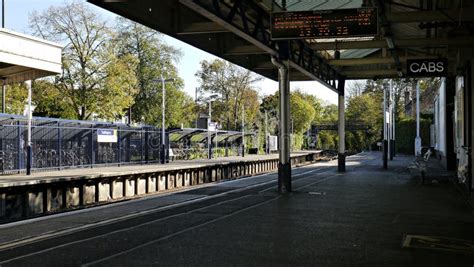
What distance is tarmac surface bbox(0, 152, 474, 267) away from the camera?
7430 mm

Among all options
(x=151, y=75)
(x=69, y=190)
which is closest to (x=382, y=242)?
(x=69, y=190)

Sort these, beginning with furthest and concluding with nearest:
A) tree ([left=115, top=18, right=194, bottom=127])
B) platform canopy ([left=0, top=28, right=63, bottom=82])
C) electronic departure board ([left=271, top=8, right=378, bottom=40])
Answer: tree ([left=115, top=18, right=194, bottom=127]) < electronic departure board ([left=271, top=8, right=378, bottom=40]) < platform canopy ([left=0, top=28, right=63, bottom=82])

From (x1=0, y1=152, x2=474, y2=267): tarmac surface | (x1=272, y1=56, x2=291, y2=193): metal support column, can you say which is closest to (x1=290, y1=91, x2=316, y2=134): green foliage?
(x1=272, y1=56, x2=291, y2=193): metal support column

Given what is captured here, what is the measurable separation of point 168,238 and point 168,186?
17330 millimetres

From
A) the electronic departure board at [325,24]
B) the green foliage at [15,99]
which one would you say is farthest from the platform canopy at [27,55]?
the green foliage at [15,99]

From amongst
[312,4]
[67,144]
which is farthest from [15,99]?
[312,4]

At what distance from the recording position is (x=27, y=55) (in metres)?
13.1

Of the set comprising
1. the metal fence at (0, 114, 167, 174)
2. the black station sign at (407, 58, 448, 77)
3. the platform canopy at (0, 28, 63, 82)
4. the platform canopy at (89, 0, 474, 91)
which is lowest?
the metal fence at (0, 114, 167, 174)

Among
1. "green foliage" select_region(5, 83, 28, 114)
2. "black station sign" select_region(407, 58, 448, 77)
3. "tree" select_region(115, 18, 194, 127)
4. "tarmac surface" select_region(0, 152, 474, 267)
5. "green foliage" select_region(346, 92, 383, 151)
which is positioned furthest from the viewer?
"green foliage" select_region(346, 92, 383, 151)

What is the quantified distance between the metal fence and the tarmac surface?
11.2 m

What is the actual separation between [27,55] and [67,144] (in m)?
14.3

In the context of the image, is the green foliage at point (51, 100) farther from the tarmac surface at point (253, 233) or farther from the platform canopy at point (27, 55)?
the tarmac surface at point (253, 233)

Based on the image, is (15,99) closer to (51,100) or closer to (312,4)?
(51,100)

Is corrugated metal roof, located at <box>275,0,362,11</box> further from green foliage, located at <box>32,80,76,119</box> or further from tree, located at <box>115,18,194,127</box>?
tree, located at <box>115,18,194,127</box>
